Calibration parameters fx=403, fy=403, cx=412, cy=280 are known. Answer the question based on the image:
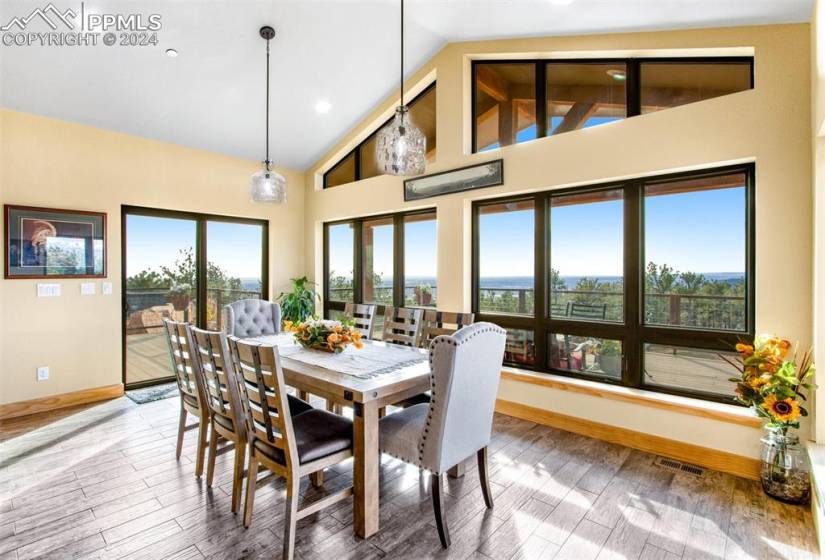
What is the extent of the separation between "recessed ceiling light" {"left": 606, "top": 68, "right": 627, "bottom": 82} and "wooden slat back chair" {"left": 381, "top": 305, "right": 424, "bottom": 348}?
2595mm

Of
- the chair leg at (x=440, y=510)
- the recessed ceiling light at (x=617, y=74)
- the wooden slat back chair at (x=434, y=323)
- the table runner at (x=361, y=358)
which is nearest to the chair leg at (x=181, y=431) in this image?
the table runner at (x=361, y=358)

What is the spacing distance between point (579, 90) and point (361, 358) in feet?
9.97

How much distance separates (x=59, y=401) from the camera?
13.3 feet

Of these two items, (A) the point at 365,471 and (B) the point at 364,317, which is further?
(B) the point at 364,317

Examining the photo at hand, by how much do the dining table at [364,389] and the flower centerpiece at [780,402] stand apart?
2009mm

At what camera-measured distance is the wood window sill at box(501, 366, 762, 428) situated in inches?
109

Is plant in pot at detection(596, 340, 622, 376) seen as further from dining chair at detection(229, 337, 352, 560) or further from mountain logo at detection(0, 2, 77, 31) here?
mountain logo at detection(0, 2, 77, 31)

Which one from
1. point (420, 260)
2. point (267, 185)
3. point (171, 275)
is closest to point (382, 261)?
point (420, 260)

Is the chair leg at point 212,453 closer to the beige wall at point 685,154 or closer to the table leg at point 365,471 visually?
the table leg at point 365,471

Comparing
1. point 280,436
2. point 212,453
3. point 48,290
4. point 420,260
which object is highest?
point 420,260

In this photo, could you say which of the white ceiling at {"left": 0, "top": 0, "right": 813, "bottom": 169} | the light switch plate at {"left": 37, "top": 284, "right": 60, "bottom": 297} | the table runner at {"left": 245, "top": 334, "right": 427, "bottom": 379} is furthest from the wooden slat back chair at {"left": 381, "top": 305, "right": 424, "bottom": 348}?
the light switch plate at {"left": 37, "top": 284, "right": 60, "bottom": 297}

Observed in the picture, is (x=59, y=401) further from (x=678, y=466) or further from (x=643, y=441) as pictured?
(x=678, y=466)

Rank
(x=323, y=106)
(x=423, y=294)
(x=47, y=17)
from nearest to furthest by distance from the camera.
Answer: (x=47, y=17) → (x=323, y=106) → (x=423, y=294)

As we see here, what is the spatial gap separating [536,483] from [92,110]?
517cm
